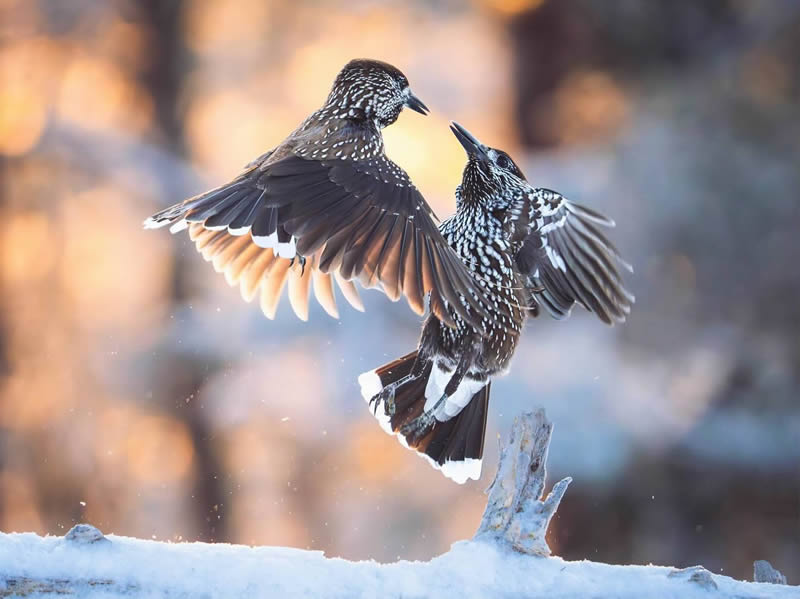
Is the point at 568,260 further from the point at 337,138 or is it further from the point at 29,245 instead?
the point at 29,245

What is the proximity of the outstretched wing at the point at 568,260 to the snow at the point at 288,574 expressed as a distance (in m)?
1.48

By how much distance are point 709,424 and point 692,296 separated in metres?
1.06

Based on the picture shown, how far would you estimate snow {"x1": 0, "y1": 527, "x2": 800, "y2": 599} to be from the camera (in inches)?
141

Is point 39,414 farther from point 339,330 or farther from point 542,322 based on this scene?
point 542,322

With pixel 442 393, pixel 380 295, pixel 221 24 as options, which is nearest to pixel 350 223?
pixel 442 393

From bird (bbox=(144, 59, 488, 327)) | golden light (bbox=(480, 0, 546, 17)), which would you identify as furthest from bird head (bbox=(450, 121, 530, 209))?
golden light (bbox=(480, 0, 546, 17))

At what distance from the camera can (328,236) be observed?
421cm

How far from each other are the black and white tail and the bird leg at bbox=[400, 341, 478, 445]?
0.04 ft

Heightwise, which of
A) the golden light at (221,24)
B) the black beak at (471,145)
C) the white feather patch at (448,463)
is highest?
the golden light at (221,24)

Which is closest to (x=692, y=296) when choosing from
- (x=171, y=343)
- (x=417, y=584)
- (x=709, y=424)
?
(x=709, y=424)

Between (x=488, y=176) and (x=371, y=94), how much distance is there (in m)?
0.60

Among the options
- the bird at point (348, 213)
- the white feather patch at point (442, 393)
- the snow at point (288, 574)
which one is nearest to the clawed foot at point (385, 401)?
the white feather patch at point (442, 393)

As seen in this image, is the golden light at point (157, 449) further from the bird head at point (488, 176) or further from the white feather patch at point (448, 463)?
the bird head at point (488, 176)

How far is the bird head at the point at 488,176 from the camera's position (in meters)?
4.94
